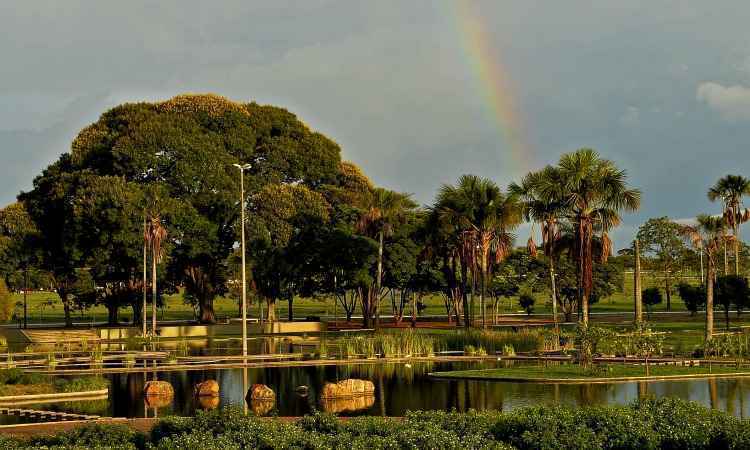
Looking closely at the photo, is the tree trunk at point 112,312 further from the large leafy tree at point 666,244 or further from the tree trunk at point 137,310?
the large leafy tree at point 666,244

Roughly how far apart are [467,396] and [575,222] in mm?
23091

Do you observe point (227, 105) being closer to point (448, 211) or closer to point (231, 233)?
point (231, 233)

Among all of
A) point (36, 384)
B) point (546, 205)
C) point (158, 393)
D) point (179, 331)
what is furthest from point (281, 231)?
point (158, 393)

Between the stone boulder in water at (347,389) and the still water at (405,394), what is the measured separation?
0.36 meters

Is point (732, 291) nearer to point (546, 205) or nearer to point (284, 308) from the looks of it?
point (546, 205)

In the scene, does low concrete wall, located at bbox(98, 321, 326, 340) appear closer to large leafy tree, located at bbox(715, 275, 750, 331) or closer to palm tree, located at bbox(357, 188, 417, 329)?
palm tree, located at bbox(357, 188, 417, 329)

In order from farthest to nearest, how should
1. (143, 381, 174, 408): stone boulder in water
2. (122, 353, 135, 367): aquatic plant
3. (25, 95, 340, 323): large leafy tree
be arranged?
(25, 95, 340, 323): large leafy tree
(122, 353, 135, 367): aquatic plant
(143, 381, 174, 408): stone boulder in water

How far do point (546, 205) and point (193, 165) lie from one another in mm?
35503

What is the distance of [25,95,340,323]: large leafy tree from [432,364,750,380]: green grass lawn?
4293 cm

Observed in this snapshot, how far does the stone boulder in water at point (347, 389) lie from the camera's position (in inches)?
1191

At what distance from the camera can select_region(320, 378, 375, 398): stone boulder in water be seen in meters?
30.2

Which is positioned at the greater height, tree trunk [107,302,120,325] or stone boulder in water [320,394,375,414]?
tree trunk [107,302,120,325]

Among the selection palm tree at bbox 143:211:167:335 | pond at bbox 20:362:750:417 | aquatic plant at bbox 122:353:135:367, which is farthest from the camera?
palm tree at bbox 143:211:167:335

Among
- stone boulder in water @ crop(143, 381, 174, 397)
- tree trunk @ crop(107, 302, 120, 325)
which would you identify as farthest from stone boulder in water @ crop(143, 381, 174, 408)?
tree trunk @ crop(107, 302, 120, 325)
